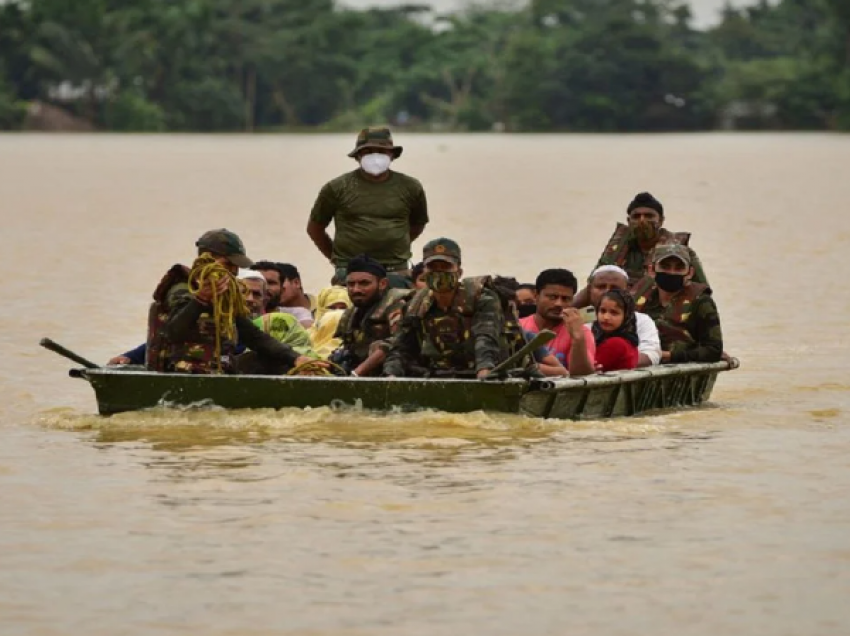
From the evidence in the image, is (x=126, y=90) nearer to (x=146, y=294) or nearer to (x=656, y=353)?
(x=146, y=294)

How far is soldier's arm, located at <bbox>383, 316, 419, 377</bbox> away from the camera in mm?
13453

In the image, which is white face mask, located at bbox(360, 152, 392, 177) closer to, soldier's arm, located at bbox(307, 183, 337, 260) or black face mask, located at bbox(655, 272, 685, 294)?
soldier's arm, located at bbox(307, 183, 337, 260)

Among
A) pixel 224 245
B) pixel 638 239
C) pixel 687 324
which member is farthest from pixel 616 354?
pixel 224 245

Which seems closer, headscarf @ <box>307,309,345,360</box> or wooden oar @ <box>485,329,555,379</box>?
wooden oar @ <box>485,329,555,379</box>

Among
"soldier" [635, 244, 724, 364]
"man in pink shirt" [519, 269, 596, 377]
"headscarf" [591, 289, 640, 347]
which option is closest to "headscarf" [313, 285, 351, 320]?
"man in pink shirt" [519, 269, 596, 377]

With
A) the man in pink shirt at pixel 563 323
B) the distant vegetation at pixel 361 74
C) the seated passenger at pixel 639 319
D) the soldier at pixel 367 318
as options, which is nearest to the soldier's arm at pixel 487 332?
the man in pink shirt at pixel 563 323

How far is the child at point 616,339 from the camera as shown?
14.3 m

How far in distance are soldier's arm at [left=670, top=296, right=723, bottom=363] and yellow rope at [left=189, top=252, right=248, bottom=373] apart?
324 cm

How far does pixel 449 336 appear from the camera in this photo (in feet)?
44.2

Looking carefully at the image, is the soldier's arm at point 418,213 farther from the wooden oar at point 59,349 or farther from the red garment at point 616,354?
the wooden oar at point 59,349

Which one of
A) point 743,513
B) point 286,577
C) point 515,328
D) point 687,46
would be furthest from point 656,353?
point 687,46

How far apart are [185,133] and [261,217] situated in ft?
286

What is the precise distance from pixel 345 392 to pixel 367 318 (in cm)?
82

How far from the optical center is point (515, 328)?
44.0 feet
